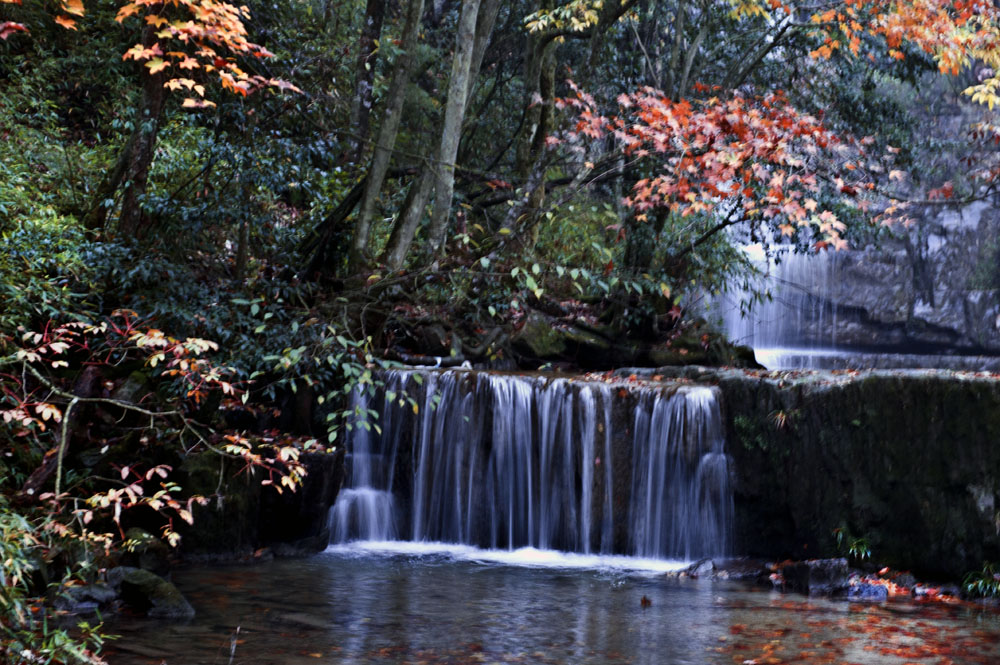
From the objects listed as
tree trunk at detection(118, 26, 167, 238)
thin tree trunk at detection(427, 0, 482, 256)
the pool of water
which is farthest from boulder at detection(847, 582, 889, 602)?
tree trunk at detection(118, 26, 167, 238)

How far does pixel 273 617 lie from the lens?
6.53 m

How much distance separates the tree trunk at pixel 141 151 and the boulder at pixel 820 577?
710 centimetres

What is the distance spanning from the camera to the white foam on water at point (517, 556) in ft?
29.6

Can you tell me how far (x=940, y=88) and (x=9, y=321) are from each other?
83.9 feet

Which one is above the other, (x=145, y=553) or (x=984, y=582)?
(x=145, y=553)

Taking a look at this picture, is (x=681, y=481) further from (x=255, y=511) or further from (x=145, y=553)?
(x=145, y=553)

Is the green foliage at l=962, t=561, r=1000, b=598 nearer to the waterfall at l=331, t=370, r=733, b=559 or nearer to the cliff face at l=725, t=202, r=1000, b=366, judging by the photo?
the waterfall at l=331, t=370, r=733, b=559

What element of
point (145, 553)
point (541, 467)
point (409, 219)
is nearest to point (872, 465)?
point (541, 467)

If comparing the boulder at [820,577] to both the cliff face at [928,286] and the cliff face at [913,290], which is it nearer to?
the cliff face at [913,290]

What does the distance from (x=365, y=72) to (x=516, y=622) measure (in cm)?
919

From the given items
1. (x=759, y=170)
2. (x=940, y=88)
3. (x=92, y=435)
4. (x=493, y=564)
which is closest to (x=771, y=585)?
(x=493, y=564)

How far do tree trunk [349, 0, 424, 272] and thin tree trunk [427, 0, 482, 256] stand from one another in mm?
569

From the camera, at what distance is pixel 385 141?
419 inches

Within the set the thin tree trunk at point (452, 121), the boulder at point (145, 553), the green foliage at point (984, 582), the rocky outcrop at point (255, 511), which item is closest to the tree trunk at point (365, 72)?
the thin tree trunk at point (452, 121)
